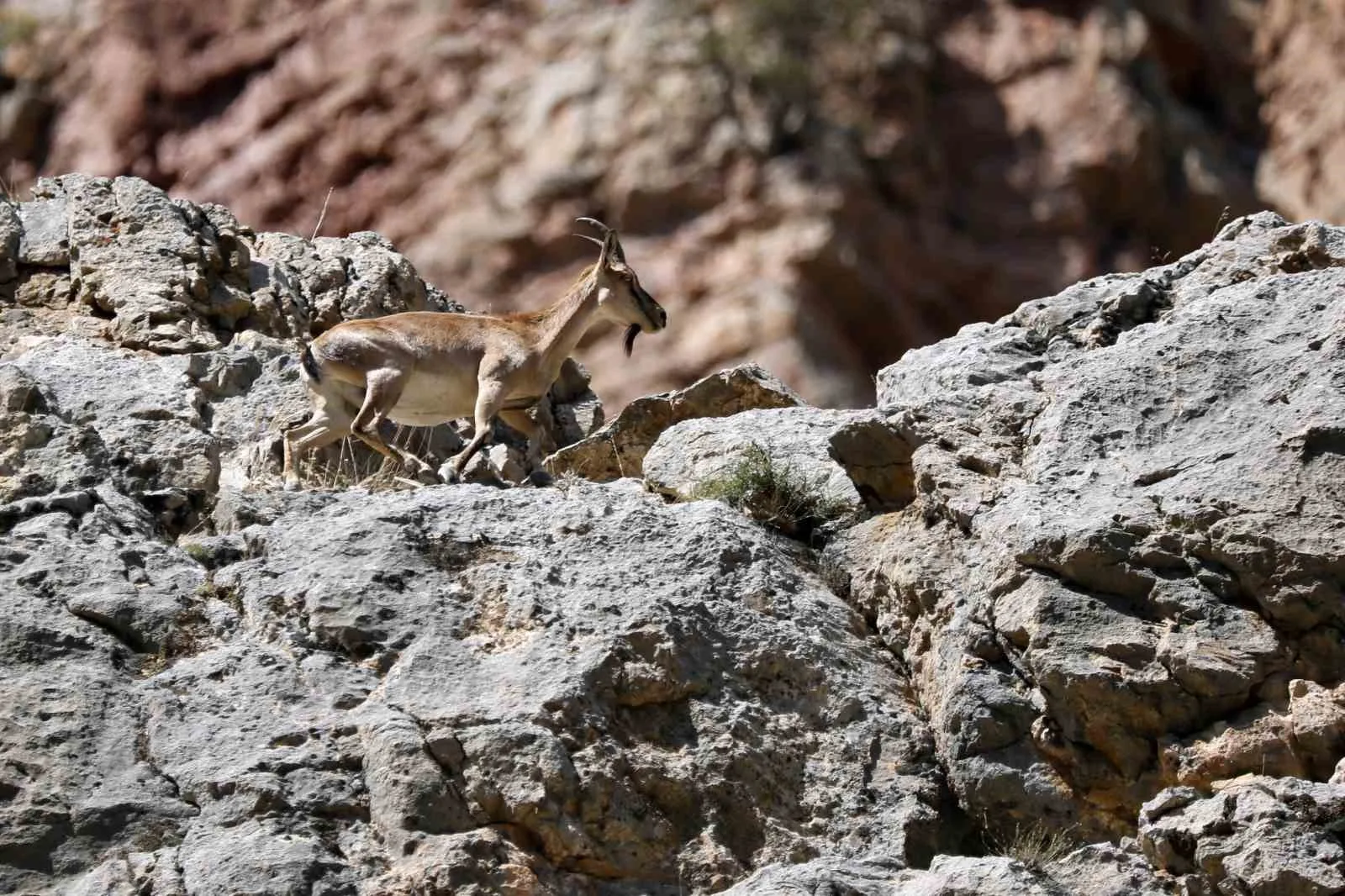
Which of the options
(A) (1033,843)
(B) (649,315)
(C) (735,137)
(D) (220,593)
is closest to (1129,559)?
(A) (1033,843)

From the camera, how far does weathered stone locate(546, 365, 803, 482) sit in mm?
12078

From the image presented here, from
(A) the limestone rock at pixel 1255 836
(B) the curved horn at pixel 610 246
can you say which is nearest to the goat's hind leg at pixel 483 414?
(B) the curved horn at pixel 610 246

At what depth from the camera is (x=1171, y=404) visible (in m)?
9.05

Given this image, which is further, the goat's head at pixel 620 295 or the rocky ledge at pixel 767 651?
the goat's head at pixel 620 295

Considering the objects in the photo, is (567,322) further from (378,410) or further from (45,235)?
(45,235)

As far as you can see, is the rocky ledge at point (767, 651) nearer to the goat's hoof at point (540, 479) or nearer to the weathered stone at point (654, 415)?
the goat's hoof at point (540, 479)

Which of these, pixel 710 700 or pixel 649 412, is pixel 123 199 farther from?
pixel 710 700

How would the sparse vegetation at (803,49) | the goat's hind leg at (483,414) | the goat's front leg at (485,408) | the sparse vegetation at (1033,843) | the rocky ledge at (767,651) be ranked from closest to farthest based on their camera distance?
the rocky ledge at (767,651)
the sparse vegetation at (1033,843)
the goat's hind leg at (483,414)
the goat's front leg at (485,408)
the sparse vegetation at (803,49)

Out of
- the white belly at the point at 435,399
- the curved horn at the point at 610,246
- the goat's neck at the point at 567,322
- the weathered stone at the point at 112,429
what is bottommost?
the weathered stone at the point at 112,429

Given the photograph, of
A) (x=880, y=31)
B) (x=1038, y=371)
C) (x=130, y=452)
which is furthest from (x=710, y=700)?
(x=880, y=31)

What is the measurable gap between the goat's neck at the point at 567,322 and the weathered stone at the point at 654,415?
518mm

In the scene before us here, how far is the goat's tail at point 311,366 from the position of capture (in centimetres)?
1139

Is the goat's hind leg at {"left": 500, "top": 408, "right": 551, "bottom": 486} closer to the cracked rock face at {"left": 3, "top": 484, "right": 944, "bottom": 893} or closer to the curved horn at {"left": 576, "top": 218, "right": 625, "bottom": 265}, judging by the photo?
the curved horn at {"left": 576, "top": 218, "right": 625, "bottom": 265}

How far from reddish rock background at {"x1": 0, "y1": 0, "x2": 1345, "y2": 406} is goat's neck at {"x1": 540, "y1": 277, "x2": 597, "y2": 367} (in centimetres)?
1640
